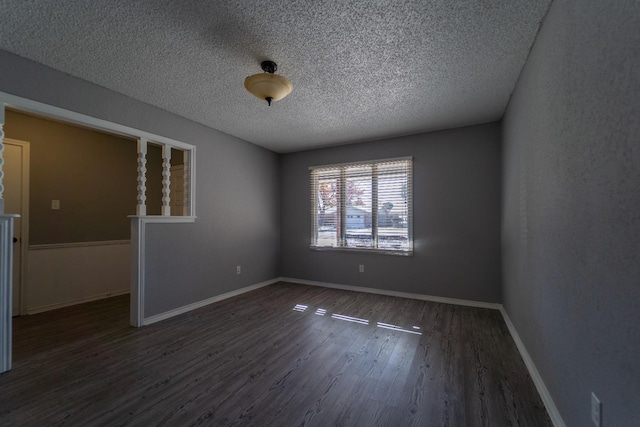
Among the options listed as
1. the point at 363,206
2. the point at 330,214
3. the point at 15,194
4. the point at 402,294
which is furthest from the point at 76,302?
the point at 402,294

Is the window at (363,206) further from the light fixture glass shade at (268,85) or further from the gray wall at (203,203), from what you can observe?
the light fixture glass shade at (268,85)

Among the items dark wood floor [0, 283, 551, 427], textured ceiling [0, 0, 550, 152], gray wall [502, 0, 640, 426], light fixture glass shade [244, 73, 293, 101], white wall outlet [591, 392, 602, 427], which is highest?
textured ceiling [0, 0, 550, 152]

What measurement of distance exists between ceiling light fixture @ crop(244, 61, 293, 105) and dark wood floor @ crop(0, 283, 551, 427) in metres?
2.25

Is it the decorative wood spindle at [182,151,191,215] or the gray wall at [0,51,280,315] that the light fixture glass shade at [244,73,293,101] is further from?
the decorative wood spindle at [182,151,191,215]

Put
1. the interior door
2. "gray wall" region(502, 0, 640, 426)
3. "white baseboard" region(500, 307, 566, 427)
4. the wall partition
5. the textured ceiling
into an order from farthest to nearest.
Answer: the interior door, the wall partition, the textured ceiling, "white baseboard" region(500, 307, 566, 427), "gray wall" region(502, 0, 640, 426)

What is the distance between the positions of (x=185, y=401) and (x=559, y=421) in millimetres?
2265

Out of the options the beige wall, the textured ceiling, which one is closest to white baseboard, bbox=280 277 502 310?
the textured ceiling

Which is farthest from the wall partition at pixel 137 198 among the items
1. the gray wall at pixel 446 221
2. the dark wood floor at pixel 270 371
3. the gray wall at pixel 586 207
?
the gray wall at pixel 586 207

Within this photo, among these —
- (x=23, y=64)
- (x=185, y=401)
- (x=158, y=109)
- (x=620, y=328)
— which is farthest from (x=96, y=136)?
(x=620, y=328)

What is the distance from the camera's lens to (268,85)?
6.95 feet

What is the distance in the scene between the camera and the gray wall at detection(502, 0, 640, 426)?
0.92 metres

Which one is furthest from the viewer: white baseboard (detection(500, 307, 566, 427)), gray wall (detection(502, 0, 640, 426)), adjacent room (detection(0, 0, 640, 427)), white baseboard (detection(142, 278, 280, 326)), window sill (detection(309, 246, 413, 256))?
window sill (detection(309, 246, 413, 256))

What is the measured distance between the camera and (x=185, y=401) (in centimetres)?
176

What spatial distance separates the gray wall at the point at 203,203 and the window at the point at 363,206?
37.0 inches
